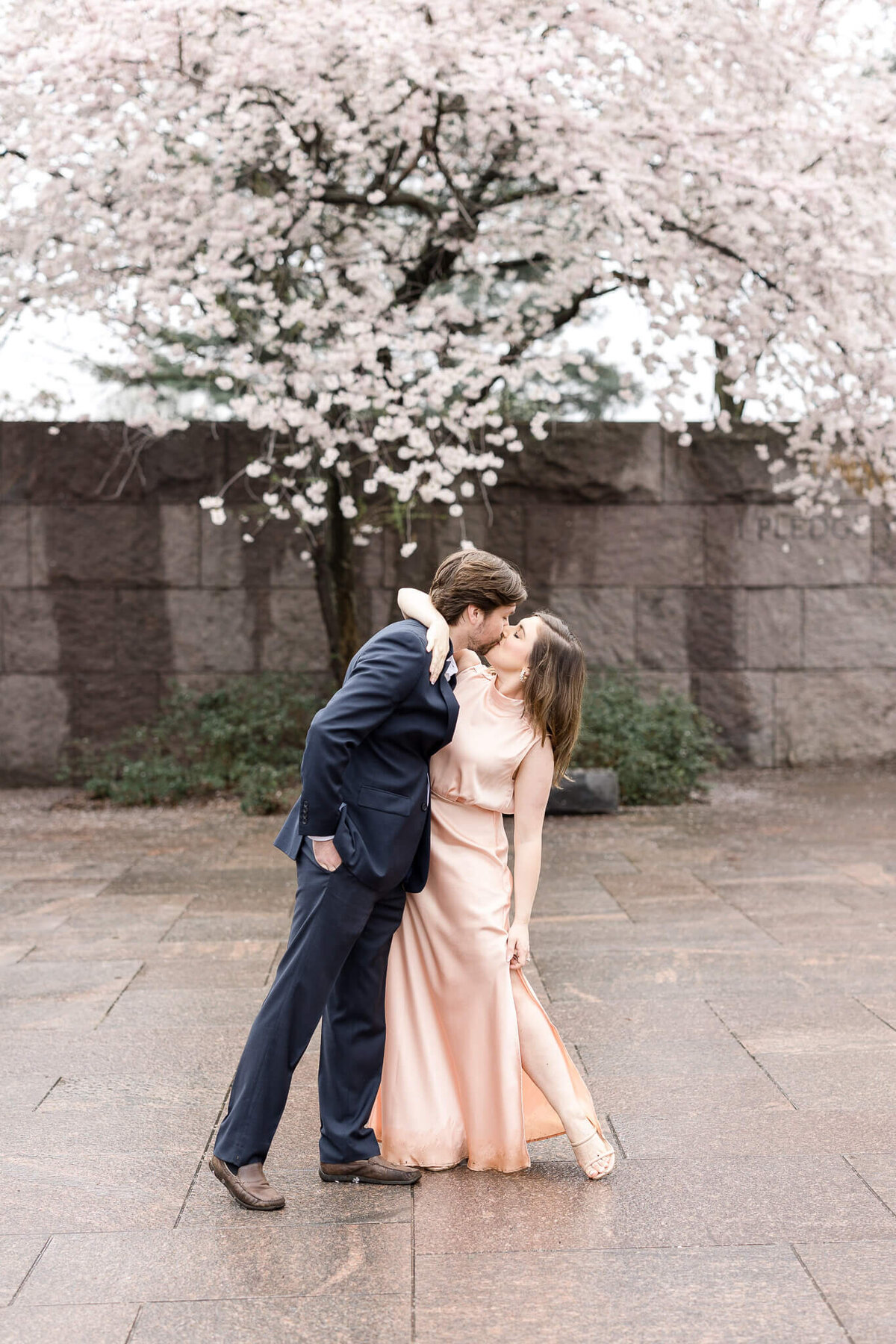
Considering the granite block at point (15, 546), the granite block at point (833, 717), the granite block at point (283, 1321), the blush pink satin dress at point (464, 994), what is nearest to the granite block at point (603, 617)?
the granite block at point (833, 717)

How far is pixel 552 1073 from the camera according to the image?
122 inches

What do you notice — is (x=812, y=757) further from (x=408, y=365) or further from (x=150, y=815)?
(x=150, y=815)

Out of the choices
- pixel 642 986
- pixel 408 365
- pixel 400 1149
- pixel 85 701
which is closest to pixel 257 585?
pixel 85 701

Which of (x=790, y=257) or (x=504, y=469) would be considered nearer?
(x=790, y=257)

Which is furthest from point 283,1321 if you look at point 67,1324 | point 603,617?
point 603,617

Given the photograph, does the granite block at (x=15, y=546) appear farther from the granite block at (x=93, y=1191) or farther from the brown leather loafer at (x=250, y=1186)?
the brown leather loafer at (x=250, y=1186)

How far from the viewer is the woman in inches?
123

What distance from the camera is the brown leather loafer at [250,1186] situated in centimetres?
289

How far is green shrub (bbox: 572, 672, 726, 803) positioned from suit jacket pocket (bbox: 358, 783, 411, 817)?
6.21 meters

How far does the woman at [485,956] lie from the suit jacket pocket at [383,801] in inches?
9.0

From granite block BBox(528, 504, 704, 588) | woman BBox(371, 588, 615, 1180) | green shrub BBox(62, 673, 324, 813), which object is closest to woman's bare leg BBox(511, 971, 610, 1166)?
woman BBox(371, 588, 615, 1180)

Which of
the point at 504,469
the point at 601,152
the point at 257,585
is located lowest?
the point at 257,585

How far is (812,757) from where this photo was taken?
10.5 m

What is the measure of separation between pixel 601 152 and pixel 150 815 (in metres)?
5.44
